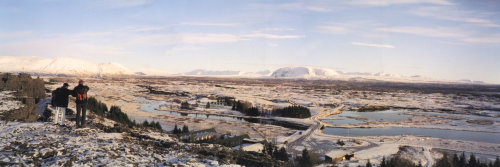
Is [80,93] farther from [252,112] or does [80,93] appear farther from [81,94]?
[252,112]

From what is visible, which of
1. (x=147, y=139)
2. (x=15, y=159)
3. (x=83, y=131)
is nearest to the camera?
(x=15, y=159)

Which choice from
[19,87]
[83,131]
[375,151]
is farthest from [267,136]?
[19,87]

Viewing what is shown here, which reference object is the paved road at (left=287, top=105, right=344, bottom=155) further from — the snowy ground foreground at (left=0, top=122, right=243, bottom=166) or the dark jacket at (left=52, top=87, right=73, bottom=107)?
the dark jacket at (left=52, top=87, right=73, bottom=107)

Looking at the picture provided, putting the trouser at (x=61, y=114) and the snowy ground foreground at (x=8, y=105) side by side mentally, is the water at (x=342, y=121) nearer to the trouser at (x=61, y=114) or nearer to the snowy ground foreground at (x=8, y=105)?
the snowy ground foreground at (x=8, y=105)

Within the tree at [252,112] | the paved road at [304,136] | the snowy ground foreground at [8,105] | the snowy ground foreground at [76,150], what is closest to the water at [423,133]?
the paved road at [304,136]

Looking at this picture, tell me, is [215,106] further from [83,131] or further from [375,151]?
[83,131]
